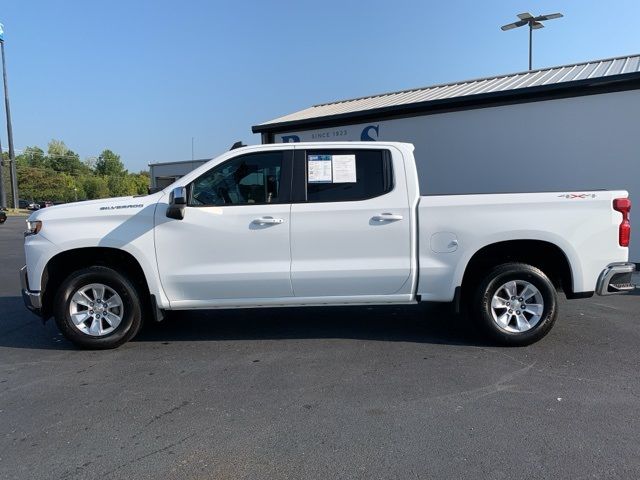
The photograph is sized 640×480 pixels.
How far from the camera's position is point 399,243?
5051 millimetres

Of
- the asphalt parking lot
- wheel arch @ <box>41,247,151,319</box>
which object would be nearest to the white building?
the asphalt parking lot

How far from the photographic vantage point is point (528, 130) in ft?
32.0

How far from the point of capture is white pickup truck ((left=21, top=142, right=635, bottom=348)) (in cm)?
498

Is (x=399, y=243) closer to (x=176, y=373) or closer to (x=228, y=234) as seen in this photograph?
(x=228, y=234)

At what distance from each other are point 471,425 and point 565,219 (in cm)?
251

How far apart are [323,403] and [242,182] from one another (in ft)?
7.85

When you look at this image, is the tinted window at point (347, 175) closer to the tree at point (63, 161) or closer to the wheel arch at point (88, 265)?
the wheel arch at point (88, 265)

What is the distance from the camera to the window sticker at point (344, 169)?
5.18m

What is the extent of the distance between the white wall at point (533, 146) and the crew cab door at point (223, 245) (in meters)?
6.37

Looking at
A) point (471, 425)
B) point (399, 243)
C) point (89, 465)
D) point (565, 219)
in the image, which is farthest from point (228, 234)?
point (565, 219)

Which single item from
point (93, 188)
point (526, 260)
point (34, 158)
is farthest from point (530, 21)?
point (34, 158)

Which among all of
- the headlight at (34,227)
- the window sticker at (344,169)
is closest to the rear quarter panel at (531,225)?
the window sticker at (344,169)

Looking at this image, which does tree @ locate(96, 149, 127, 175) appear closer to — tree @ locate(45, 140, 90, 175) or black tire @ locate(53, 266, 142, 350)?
tree @ locate(45, 140, 90, 175)

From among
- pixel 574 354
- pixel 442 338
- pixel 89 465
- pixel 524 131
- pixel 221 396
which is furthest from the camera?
pixel 524 131
